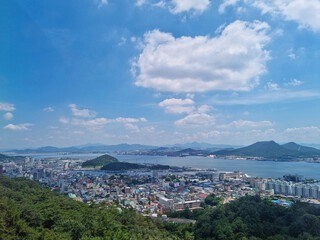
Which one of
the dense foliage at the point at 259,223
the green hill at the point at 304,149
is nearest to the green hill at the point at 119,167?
the dense foliage at the point at 259,223

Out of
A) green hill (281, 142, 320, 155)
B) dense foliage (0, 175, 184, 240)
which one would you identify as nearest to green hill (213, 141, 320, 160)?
green hill (281, 142, 320, 155)

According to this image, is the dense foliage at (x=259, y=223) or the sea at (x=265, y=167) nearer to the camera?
the dense foliage at (x=259, y=223)

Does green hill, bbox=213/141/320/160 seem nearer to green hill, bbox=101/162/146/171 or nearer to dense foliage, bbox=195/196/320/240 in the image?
green hill, bbox=101/162/146/171

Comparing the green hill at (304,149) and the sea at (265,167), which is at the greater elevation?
the green hill at (304,149)

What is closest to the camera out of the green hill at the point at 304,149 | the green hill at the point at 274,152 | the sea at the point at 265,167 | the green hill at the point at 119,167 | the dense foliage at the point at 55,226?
the dense foliage at the point at 55,226

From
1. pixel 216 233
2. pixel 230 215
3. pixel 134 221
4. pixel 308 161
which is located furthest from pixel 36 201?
pixel 308 161

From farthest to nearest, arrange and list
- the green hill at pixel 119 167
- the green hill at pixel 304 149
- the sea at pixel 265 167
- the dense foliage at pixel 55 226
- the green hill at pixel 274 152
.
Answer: the green hill at pixel 304 149 → the green hill at pixel 274 152 → the green hill at pixel 119 167 → the sea at pixel 265 167 → the dense foliage at pixel 55 226

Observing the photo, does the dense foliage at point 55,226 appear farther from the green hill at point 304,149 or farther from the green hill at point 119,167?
the green hill at point 304,149

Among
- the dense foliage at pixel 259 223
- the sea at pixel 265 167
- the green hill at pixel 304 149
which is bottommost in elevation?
the sea at pixel 265 167

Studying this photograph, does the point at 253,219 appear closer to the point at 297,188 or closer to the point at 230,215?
the point at 230,215
